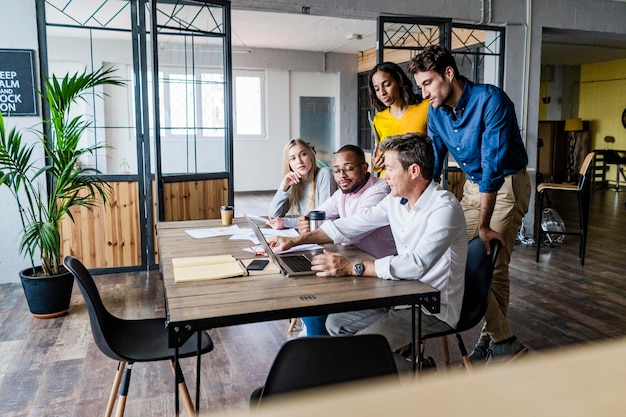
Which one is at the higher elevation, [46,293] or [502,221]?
[502,221]

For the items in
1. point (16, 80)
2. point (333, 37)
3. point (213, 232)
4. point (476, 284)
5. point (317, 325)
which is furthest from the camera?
point (333, 37)

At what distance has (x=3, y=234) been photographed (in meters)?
4.22

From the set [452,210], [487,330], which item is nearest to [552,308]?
[487,330]

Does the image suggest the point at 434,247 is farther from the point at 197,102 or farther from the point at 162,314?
the point at 197,102

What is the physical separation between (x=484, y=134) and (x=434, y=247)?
2.84ft

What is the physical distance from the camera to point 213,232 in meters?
2.75

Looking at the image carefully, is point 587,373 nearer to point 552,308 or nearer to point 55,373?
point 55,373

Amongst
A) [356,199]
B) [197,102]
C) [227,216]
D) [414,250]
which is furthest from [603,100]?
[414,250]

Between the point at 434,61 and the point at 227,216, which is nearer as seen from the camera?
the point at 434,61

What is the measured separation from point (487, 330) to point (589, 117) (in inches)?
460

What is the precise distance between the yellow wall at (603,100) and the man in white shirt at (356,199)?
11.1 metres

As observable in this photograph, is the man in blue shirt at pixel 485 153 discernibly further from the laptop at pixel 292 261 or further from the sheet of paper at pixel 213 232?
the sheet of paper at pixel 213 232

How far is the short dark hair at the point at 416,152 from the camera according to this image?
6.54ft

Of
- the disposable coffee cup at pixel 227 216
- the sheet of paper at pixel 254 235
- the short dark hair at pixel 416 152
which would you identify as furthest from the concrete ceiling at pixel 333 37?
the short dark hair at pixel 416 152
